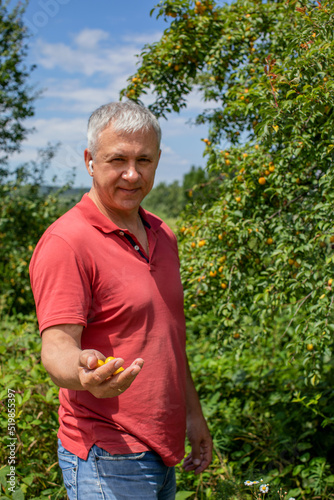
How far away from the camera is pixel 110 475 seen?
123 centimetres

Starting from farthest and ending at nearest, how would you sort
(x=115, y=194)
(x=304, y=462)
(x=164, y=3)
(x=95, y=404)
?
1. (x=164, y=3)
2. (x=304, y=462)
3. (x=115, y=194)
4. (x=95, y=404)

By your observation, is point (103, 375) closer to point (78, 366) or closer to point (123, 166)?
point (78, 366)

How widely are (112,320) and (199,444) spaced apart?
75 cm

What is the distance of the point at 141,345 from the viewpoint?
1.29 metres

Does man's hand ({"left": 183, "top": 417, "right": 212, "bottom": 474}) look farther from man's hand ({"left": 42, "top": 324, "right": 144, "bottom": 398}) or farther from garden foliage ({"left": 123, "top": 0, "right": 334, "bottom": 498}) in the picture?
man's hand ({"left": 42, "top": 324, "right": 144, "bottom": 398})

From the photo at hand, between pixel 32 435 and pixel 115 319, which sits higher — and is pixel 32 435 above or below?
below

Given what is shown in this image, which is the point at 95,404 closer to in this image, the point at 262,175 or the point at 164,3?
the point at 262,175

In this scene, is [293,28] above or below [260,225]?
above

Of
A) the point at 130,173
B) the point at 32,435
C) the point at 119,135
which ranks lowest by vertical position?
the point at 32,435

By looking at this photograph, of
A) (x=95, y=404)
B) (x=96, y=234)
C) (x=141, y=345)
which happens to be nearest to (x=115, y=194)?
(x=96, y=234)

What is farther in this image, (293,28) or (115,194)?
(293,28)

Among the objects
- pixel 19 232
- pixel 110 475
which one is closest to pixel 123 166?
pixel 110 475

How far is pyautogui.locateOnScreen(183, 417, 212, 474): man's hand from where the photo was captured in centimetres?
171

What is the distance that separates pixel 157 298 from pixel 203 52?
2046mm
